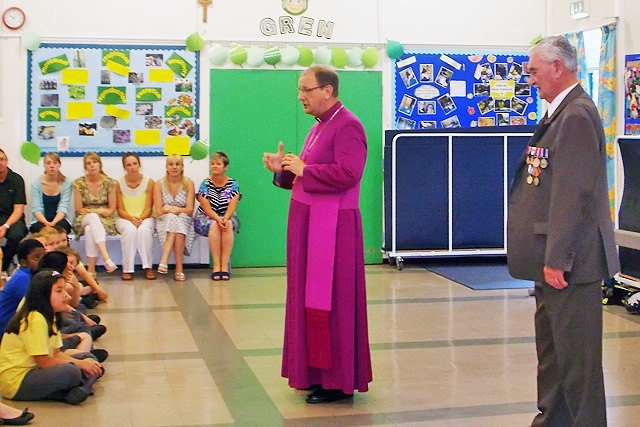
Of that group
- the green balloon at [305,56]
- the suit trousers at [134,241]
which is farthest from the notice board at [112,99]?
the green balloon at [305,56]

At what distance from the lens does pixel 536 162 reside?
367cm

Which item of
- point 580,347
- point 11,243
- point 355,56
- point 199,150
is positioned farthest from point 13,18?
point 580,347

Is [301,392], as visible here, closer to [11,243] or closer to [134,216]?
Result: [11,243]

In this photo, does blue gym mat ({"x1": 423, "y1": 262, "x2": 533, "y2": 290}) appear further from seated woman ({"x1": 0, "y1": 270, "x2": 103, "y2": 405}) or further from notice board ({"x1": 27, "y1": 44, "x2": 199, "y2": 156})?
seated woman ({"x1": 0, "y1": 270, "x2": 103, "y2": 405})

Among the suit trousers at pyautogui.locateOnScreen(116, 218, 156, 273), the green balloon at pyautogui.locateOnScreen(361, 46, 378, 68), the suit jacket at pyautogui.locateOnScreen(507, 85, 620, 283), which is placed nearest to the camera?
the suit jacket at pyautogui.locateOnScreen(507, 85, 620, 283)

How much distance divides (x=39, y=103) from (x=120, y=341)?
4086mm

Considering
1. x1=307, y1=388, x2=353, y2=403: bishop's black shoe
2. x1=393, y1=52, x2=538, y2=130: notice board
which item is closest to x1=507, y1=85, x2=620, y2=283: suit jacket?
x1=307, y1=388, x2=353, y2=403: bishop's black shoe

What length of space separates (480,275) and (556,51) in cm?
574

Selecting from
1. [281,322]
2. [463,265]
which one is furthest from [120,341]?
[463,265]

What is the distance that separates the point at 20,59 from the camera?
363 inches

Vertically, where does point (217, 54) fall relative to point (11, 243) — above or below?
above

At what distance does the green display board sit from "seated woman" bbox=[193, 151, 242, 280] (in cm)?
51

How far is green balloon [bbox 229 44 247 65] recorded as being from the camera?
31.2ft

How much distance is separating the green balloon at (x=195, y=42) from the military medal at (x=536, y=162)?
6.30 metres
